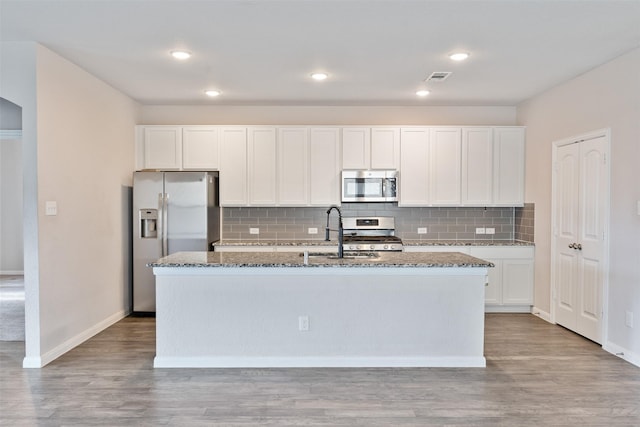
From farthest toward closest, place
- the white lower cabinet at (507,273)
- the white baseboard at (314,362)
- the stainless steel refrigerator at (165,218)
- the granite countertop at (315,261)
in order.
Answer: the white lower cabinet at (507,273) < the stainless steel refrigerator at (165,218) < the white baseboard at (314,362) < the granite countertop at (315,261)

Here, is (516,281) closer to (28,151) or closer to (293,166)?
(293,166)

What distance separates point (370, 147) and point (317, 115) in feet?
2.92

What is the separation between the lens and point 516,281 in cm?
557


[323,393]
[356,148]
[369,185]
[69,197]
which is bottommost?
[323,393]

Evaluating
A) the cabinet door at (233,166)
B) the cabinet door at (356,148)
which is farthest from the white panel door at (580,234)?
the cabinet door at (233,166)

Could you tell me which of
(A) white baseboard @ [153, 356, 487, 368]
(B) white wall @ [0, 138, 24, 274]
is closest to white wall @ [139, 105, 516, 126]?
(B) white wall @ [0, 138, 24, 274]

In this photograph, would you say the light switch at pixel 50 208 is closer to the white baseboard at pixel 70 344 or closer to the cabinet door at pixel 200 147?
the white baseboard at pixel 70 344

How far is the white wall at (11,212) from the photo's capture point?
230 inches

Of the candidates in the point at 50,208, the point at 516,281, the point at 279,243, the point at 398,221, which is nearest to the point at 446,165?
the point at 398,221

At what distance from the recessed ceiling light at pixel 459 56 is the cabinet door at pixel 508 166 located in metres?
1.96

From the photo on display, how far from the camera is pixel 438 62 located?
13.8 feet

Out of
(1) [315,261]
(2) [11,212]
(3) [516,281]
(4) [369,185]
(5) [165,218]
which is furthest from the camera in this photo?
(2) [11,212]

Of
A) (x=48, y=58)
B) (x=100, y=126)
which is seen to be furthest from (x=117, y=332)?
(x=48, y=58)

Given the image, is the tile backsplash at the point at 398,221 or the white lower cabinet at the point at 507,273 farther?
the tile backsplash at the point at 398,221
